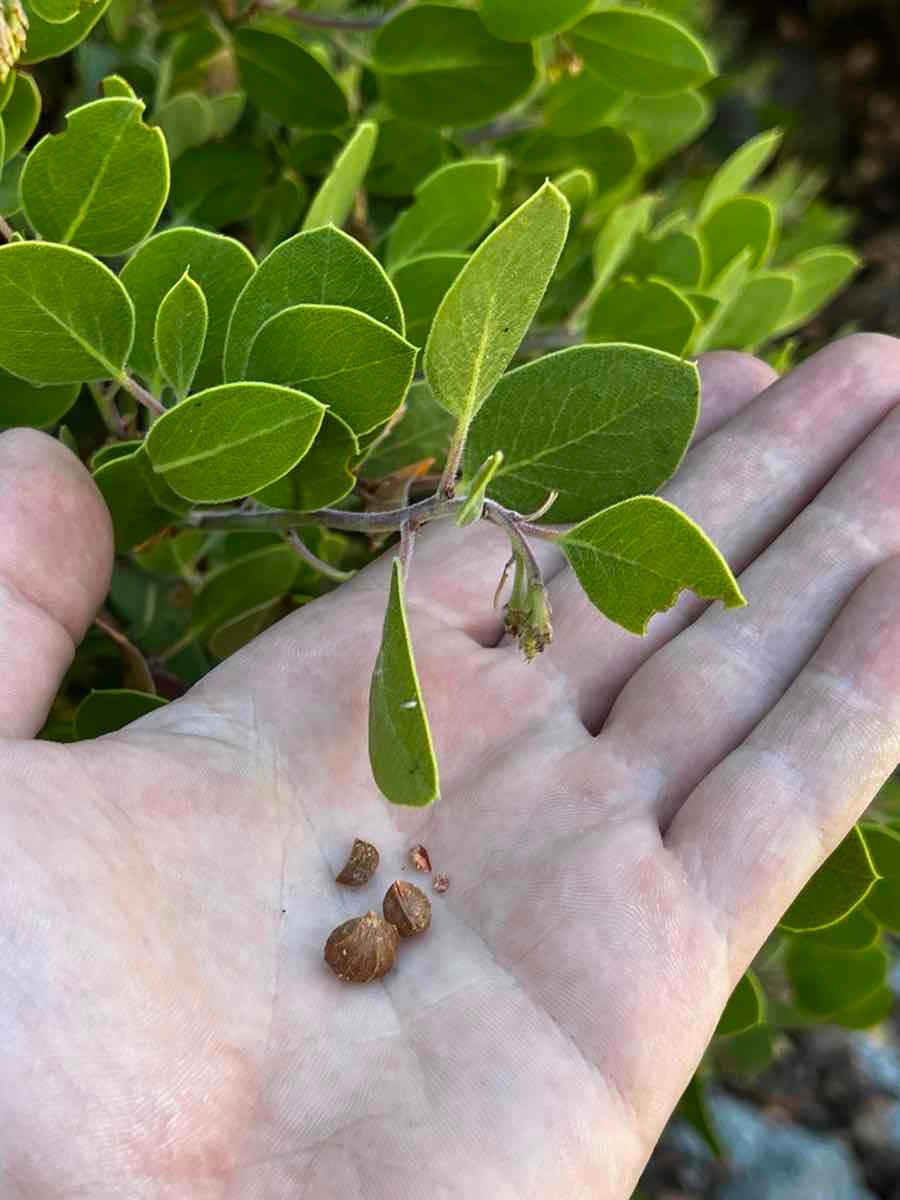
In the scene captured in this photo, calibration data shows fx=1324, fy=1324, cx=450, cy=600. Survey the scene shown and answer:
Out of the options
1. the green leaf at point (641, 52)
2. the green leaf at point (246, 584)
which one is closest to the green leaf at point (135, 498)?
the green leaf at point (246, 584)

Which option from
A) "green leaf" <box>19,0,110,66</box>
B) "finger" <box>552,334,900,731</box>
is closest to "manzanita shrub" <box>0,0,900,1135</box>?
"green leaf" <box>19,0,110,66</box>

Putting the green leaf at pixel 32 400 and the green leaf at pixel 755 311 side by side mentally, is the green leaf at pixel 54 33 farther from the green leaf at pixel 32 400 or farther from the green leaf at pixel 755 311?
the green leaf at pixel 755 311

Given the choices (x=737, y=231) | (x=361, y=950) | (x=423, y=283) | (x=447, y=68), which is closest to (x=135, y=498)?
(x=423, y=283)

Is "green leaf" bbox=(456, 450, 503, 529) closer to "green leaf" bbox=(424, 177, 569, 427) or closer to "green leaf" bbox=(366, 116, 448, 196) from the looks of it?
"green leaf" bbox=(424, 177, 569, 427)

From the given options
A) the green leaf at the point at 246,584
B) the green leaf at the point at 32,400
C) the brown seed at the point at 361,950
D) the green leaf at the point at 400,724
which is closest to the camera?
the green leaf at the point at 400,724

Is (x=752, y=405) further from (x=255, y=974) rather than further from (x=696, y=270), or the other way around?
(x=255, y=974)
